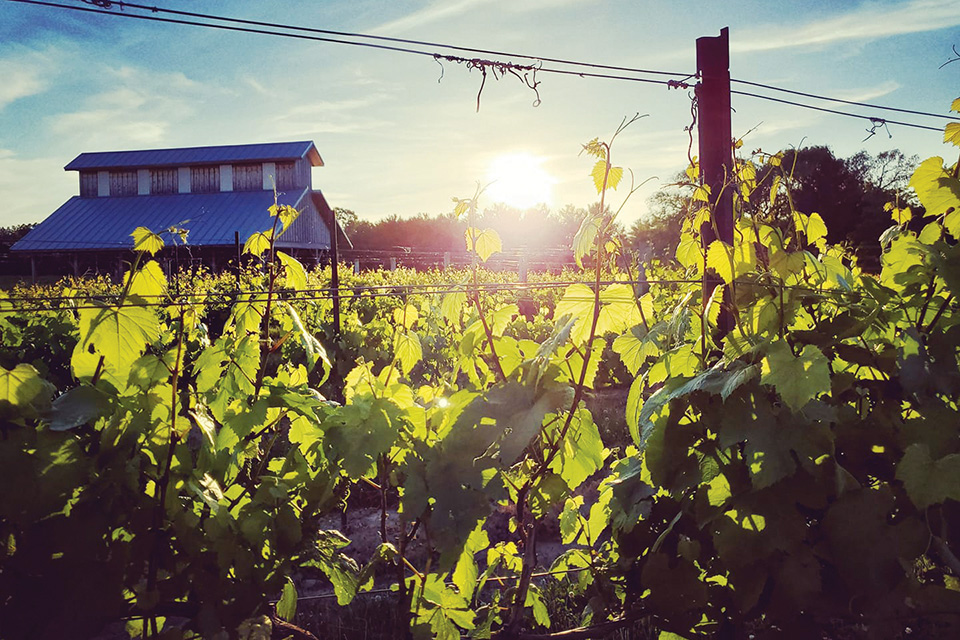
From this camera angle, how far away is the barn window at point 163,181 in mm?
37031

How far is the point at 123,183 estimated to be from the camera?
1469 inches

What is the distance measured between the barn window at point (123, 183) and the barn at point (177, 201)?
0.19 feet

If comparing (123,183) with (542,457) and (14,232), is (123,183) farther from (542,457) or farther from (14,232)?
(542,457)

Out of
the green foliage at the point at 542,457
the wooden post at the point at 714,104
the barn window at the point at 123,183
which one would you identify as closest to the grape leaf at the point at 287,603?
the green foliage at the point at 542,457

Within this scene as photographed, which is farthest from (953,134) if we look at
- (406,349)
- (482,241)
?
(406,349)

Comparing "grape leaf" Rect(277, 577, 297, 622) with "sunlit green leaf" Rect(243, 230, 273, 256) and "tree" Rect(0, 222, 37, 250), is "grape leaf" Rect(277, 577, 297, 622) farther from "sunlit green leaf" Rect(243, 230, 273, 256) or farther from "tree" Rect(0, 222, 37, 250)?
Answer: "tree" Rect(0, 222, 37, 250)

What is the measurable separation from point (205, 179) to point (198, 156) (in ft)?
4.72

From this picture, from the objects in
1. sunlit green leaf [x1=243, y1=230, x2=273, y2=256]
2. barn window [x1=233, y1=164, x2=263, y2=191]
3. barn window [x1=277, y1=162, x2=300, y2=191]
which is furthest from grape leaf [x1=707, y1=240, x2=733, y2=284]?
barn window [x1=233, y1=164, x2=263, y2=191]

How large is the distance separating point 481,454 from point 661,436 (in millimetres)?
440

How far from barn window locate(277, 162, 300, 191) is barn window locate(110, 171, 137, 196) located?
933 centimetres

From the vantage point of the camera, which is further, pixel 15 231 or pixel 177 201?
pixel 15 231

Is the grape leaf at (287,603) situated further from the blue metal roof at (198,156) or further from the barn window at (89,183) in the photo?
the barn window at (89,183)

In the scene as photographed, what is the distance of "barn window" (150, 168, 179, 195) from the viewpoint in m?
37.0

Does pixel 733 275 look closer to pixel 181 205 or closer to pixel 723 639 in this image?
pixel 723 639
